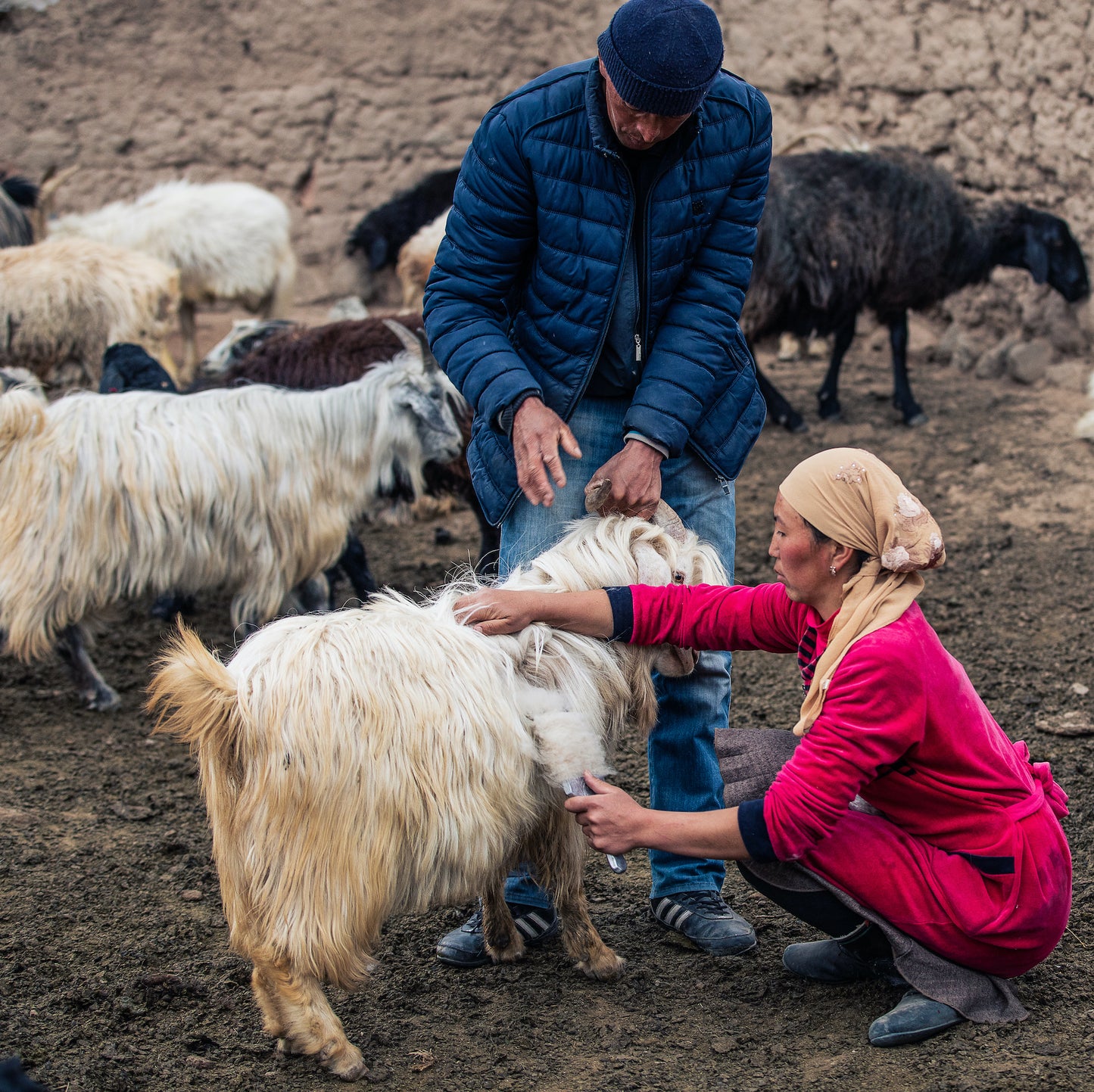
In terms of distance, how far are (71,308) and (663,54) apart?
5.34 m

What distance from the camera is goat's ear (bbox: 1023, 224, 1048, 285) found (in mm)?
7352

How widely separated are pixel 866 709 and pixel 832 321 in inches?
222

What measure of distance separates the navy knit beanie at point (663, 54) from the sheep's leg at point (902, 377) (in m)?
5.29

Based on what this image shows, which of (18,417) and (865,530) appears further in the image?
(18,417)

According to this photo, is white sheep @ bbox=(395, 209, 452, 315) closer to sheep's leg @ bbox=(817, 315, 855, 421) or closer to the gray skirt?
sheep's leg @ bbox=(817, 315, 855, 421)

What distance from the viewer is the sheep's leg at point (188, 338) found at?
9.22 meters

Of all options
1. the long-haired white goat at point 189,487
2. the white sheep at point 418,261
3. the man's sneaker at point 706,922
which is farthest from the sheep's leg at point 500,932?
the white sheep at point 418,261

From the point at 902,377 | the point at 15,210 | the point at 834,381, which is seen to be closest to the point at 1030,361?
the point at 902,377

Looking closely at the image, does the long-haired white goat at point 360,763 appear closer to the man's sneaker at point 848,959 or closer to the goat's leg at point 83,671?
the man's sneaker at point 848,959

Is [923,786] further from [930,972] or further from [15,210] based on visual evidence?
[15,210]

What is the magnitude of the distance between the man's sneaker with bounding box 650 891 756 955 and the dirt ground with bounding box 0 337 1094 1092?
4cm

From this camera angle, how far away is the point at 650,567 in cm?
248

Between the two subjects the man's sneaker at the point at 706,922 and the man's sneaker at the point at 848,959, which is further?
the man's sneaker at the point at 706,922

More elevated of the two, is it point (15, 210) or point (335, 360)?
point (15, 210)
